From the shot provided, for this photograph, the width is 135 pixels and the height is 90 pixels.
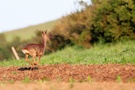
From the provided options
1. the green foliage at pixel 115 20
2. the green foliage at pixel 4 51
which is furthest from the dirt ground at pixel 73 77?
the green foliage at pixel 4 51

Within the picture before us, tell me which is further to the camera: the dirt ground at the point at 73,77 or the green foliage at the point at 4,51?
the green foliage at the point at 4,51

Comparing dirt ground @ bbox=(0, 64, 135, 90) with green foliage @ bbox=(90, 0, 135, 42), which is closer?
dirt ground @ bbox=(0, 64, 135, 90)

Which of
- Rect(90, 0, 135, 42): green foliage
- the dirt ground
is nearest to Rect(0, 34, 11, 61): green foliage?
Rect(90, 0, 135, 42): green foliage

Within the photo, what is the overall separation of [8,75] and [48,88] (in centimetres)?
567

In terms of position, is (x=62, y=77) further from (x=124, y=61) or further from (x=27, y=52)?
(x=124, y=61)

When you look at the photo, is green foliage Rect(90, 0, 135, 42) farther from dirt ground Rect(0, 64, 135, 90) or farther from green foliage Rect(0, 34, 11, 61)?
green foliage Rect(0, 34, 11, 61)

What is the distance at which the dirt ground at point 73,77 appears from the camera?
43.6 feet

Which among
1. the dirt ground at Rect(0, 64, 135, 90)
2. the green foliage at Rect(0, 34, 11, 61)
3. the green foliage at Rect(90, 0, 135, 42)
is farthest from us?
the green foliage at Rect(0, 34, 11, 61)

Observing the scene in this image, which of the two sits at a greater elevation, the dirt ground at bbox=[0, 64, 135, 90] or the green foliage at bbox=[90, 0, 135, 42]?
the dirt ground at bbox=[0, 64, 135, 90]

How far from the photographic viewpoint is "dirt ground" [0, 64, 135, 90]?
43.6 ft

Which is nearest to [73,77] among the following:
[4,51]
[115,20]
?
[115,20]

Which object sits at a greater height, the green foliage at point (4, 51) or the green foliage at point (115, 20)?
the green foliage at point (115, 20)

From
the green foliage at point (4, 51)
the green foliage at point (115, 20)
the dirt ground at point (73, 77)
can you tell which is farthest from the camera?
the green foliage at point (4, 51)

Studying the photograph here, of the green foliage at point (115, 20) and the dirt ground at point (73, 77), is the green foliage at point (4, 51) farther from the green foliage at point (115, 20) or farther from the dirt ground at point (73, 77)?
the dirt ground at point (73, 77)
